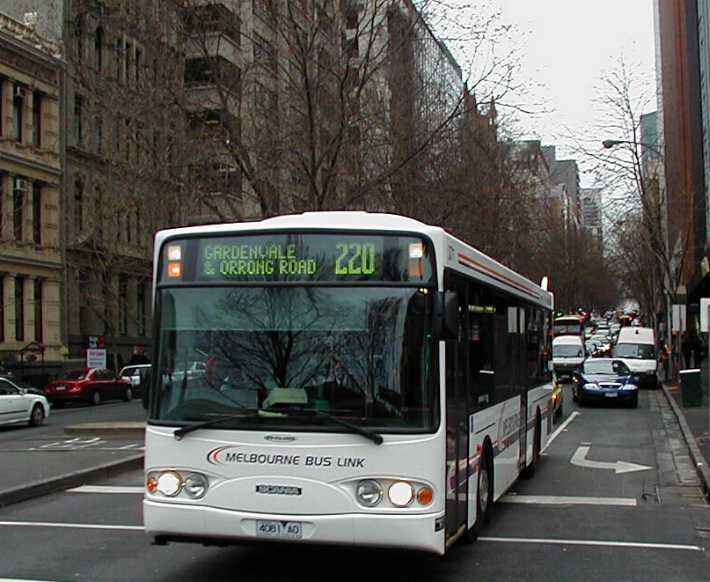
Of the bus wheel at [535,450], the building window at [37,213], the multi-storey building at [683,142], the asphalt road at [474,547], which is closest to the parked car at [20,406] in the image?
the asphalt road at [474,547]

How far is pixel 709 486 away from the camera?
507 inches

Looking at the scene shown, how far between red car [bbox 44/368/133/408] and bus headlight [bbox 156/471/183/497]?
1223 inches

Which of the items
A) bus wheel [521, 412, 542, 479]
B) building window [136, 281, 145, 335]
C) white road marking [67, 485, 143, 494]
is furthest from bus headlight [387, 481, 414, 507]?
building window [136, 281, 145, 335]

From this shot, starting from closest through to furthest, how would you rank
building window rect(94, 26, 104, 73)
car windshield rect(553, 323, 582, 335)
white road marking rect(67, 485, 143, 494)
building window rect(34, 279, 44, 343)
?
white road marking rect(67, 485, 143, 494), building window rect(94, 26, 104, 73), building window rect(34, 279, 44, 343), car windshield rect(553, 323, 582, 335)

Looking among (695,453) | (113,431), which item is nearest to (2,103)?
(113,431)

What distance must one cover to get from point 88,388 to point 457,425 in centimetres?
3187

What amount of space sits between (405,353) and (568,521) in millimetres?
4567

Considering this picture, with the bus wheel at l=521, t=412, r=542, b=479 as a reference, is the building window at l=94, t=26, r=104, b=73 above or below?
above

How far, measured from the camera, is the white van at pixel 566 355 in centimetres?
4016

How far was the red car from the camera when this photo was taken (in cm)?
3716

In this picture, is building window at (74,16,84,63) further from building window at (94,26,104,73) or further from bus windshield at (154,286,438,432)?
bus windshield at (154,286,438,432)

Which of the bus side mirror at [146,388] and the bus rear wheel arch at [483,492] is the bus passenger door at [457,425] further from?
the bus side mirror at [146,388]

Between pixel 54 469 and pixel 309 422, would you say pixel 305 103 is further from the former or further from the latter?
pixel 309 422

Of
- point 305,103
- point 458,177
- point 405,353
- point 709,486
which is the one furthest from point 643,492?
point 458,177
